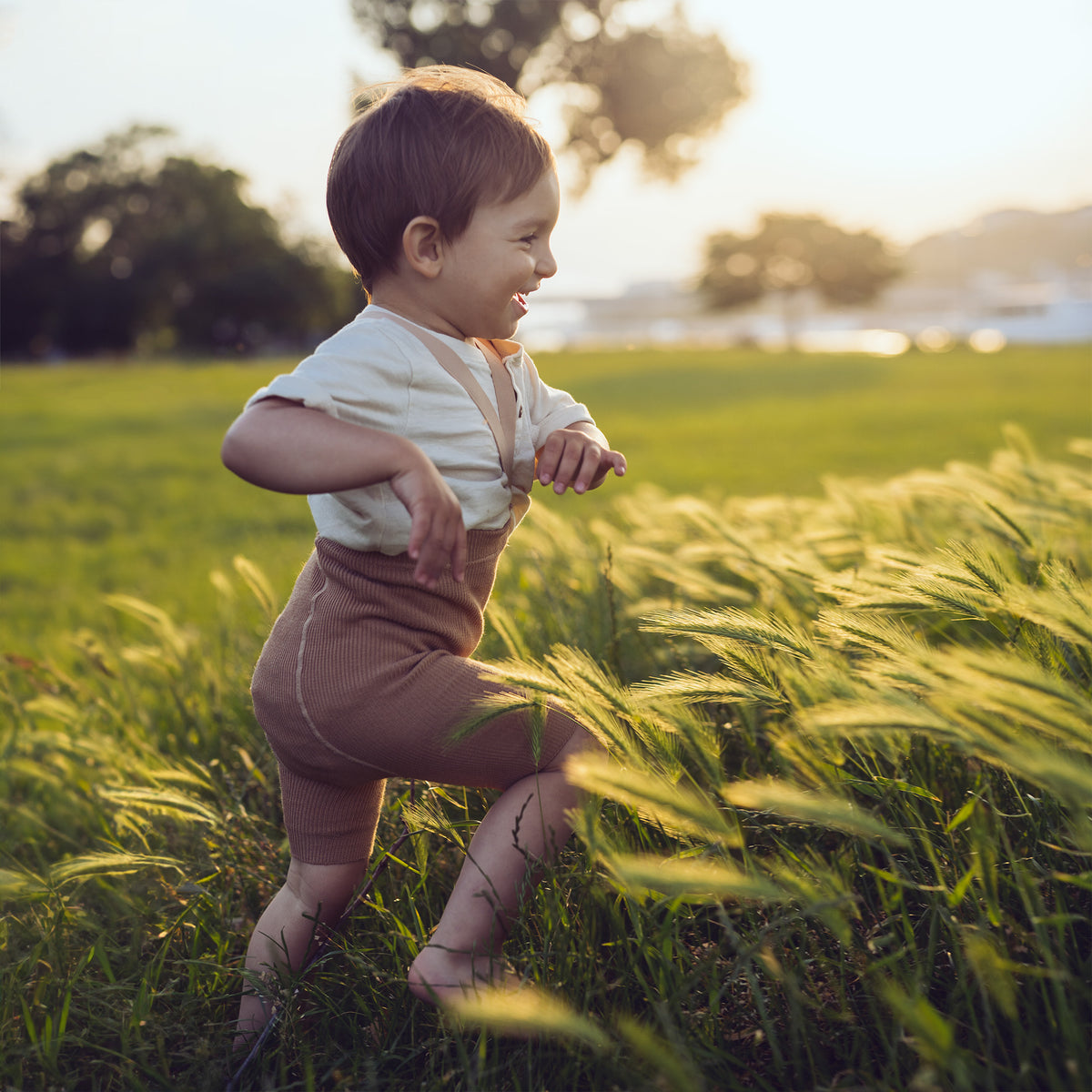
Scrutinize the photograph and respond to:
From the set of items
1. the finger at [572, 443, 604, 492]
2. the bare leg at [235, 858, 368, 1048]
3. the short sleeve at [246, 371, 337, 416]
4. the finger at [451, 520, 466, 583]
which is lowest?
the bare leg at [235, 858, 368, 1048]

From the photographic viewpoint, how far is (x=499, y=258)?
4.96 ft

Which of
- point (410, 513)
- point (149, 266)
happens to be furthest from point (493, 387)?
point (149, 266)

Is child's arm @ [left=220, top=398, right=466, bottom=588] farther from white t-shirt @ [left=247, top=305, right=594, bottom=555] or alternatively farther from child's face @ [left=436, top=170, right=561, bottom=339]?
child's face @ [left=436, top=170, right=561, bottom=339]

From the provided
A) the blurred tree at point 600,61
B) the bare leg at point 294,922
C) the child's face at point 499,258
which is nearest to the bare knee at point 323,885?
the bare leg at point 294,922

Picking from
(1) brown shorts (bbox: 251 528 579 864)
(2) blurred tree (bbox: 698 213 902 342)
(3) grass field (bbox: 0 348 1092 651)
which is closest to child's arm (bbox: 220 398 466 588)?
(1) brown shorts (bbox: 251 528 579 864)

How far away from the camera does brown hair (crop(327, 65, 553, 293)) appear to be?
1.49 metres

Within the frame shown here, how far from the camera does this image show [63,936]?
1824 millimetres

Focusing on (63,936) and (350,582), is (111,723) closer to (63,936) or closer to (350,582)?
(63,936)

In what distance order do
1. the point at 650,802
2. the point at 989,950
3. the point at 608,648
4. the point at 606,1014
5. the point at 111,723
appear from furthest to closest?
the point at 111,723, the point at 608,648, the point at 606,1014, the point at 650,802, the point at 989,950

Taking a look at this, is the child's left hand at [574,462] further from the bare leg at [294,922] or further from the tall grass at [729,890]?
the bare leg at [294,922]

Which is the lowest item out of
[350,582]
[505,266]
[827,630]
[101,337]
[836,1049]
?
[836,1049]

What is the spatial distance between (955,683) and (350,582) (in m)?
0.86

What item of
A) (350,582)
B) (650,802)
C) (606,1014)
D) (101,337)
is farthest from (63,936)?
(101,337)

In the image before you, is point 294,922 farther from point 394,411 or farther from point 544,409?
point 544,409
